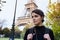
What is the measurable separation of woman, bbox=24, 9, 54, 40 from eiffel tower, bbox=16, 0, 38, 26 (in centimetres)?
3

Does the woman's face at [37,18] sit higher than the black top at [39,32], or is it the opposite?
the woman's face at [37,18]

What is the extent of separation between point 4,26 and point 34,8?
0.91 feet

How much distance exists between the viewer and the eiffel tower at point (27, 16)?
5.08ft

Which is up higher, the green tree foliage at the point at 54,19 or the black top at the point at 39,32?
the green tree foliage at the point at 54,19

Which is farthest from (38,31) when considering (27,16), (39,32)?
(27,16)

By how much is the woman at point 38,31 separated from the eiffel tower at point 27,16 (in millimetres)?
30

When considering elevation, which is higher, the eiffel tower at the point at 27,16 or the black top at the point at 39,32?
the eiffel tower at the point at 27,16

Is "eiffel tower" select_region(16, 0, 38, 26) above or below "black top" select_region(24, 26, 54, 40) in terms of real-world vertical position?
above

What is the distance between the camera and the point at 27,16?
1.56m

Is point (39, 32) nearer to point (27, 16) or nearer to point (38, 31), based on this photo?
point (38, 31)

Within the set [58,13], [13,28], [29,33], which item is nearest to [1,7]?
[13,28]

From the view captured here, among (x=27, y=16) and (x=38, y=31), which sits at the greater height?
(x=27, y=16)

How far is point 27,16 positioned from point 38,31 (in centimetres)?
15

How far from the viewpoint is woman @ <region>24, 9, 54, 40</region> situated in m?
1.52
